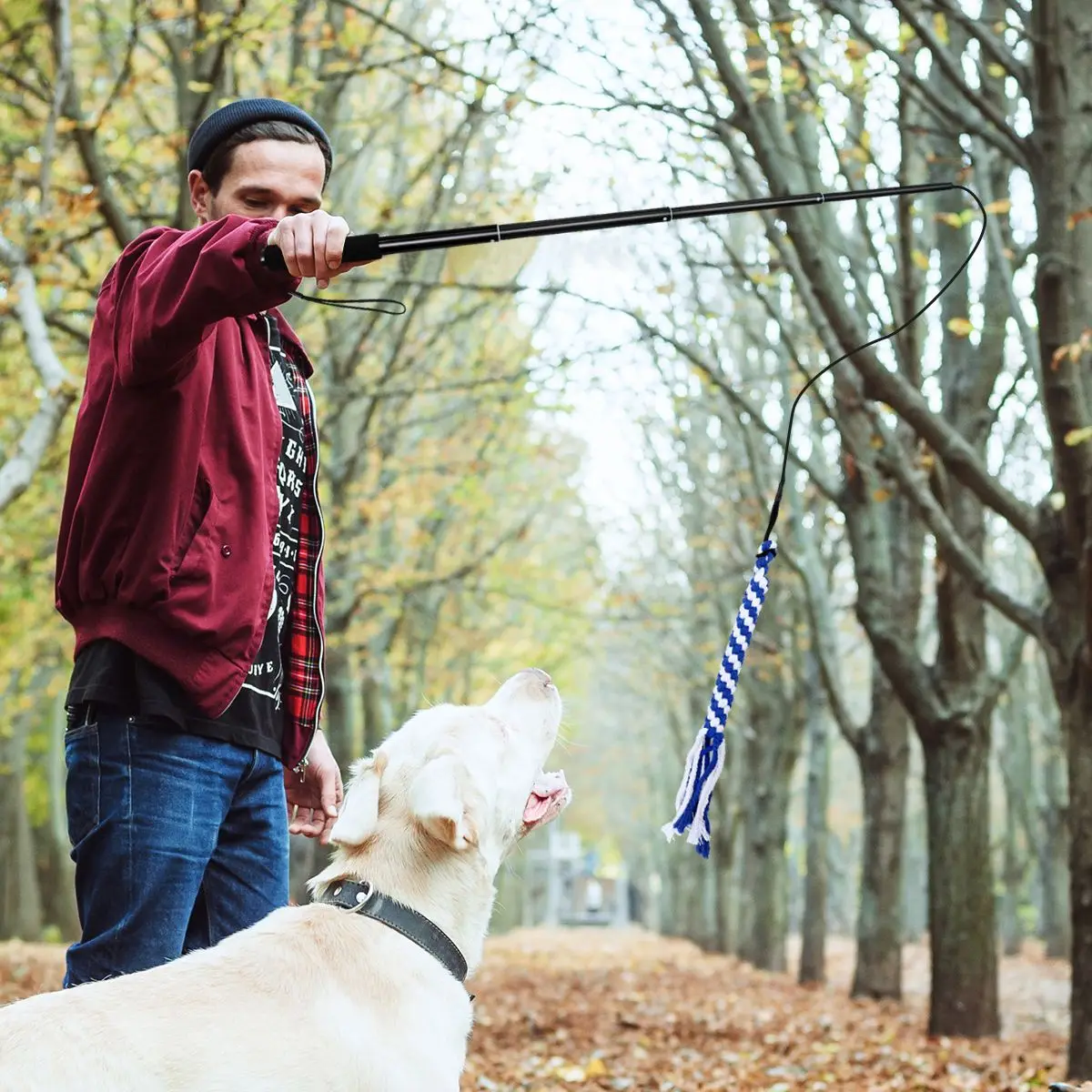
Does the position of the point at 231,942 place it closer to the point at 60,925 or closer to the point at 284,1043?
the point at 284,1043

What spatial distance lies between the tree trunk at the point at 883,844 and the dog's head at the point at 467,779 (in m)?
10.8

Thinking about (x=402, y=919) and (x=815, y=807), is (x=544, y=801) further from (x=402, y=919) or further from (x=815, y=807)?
(x=815, y=807)

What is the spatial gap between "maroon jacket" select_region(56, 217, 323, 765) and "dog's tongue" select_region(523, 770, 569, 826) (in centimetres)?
88

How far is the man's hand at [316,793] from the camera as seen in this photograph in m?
3.96

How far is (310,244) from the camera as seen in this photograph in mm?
2648

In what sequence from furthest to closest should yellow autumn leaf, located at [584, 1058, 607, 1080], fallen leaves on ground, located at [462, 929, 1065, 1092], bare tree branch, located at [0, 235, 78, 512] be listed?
bare tree branch, located at [0, 235, 78, 512]
yellow autumn leaf, located at [584, 1058, 607, 1080]
fallen leaves on ground, located at [462, 929, 1065, 1092]

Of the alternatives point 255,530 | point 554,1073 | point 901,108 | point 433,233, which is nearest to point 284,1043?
point 255,530

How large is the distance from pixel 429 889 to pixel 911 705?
8011 millimetres

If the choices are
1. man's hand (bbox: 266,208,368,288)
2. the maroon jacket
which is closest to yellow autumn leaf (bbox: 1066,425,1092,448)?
the maroon jacket

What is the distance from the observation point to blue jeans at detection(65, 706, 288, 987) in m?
3.13

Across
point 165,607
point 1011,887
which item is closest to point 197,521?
point 165,607

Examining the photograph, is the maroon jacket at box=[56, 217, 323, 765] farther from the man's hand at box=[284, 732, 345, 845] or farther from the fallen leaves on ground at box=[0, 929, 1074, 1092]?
the fallen leaves on ground at box=[0, 929, 1074, 1092]

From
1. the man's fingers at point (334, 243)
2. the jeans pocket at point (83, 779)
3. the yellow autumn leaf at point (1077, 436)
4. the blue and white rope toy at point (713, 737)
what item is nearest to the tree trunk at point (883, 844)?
the yellow autumn leaf at point (1077, 436)

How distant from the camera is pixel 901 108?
34.4 ft
